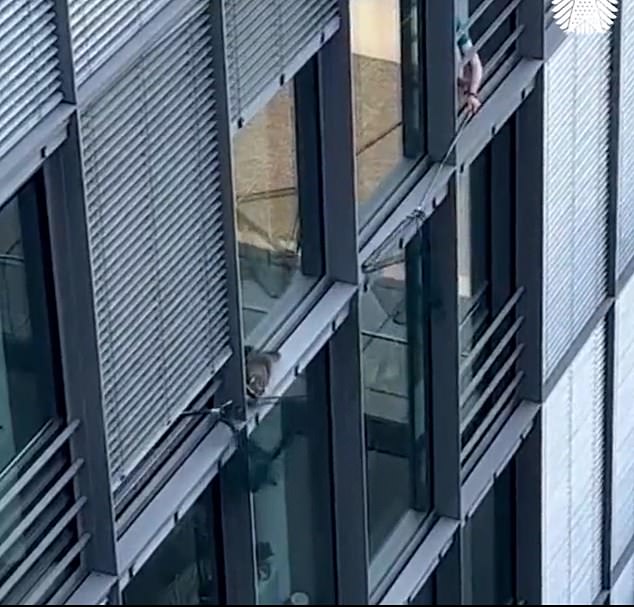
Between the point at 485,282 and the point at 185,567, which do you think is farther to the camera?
the point at 485,282

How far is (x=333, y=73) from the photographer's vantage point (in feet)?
29.6

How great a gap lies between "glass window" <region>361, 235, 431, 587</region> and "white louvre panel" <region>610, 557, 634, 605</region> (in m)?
2.47

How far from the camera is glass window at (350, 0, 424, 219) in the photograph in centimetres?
944

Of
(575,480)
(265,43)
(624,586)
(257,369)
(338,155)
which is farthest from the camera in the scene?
(624,586)

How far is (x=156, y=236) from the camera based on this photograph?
8008 mm

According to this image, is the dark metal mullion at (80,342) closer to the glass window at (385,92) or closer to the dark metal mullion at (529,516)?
the glass window at (385,92)

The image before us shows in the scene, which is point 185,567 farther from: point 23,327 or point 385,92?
point 385,92

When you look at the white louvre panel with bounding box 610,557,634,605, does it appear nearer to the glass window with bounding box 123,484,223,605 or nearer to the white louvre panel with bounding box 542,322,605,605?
the white louvre panel with bounding box 542,322,605,605

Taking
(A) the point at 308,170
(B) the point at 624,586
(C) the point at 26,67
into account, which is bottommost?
(B) the point at 624,586

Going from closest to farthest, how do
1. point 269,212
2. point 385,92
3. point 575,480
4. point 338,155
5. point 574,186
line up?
point 269,212 < point 338,155 < point 385,92 < point 574,186 < point 575,480

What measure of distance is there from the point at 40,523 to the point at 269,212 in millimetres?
1576

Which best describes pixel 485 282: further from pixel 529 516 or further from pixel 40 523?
pixel 40 523

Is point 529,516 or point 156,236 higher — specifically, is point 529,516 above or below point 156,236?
below

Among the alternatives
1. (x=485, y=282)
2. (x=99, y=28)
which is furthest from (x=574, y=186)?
(x=99, y=28)
